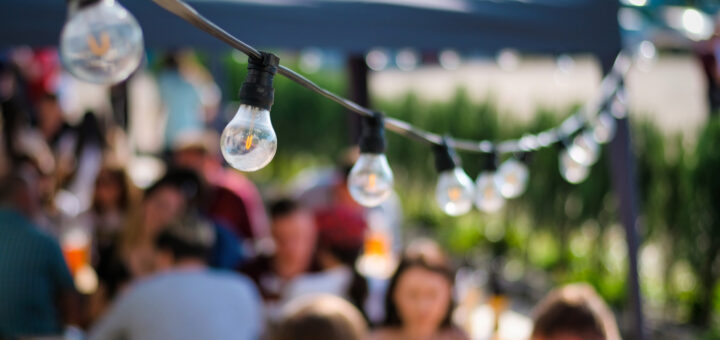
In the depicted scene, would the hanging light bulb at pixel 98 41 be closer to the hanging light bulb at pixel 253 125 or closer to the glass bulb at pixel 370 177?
the hanging light bulb at pixel 253 125

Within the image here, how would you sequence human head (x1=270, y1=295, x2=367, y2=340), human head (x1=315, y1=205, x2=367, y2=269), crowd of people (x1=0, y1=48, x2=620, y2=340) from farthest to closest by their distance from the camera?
human head (x1=315, y1=205, x2=367, y2=269) < crowd of people (x1=0, y1=48, x2=620, y2=340) < human head (x1=270, y1=295, x2=367, y2=340)

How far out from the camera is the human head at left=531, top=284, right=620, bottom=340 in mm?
2105

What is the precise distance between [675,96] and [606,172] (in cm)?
513

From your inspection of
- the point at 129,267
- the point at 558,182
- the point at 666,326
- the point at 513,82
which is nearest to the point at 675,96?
the point at 513,82

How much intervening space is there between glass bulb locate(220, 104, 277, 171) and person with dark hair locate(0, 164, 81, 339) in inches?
84.7

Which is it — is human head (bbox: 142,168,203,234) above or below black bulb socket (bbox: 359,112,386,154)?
below

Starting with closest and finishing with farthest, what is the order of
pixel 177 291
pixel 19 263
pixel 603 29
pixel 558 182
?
pixel 177 291 → pixel 19 263 → pixel 603 29 → pixel 558 182

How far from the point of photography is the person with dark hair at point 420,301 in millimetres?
2496

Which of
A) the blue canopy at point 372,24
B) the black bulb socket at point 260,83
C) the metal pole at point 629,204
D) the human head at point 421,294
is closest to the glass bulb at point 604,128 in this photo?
the metal pole at point 629,204

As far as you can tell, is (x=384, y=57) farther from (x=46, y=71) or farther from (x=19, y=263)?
(x=19, y=263)

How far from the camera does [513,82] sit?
486 inches

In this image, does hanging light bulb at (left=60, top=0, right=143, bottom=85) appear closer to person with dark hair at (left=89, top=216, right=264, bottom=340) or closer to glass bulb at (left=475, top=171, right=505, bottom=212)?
glass bulb at (left=475, top=171, right=505, bottom=212)

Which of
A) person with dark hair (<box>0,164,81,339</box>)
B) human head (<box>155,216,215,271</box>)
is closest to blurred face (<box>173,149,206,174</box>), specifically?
person with dark hair (<box>0,164,81,339</box>)

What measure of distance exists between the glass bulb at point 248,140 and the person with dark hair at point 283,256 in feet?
6.75
